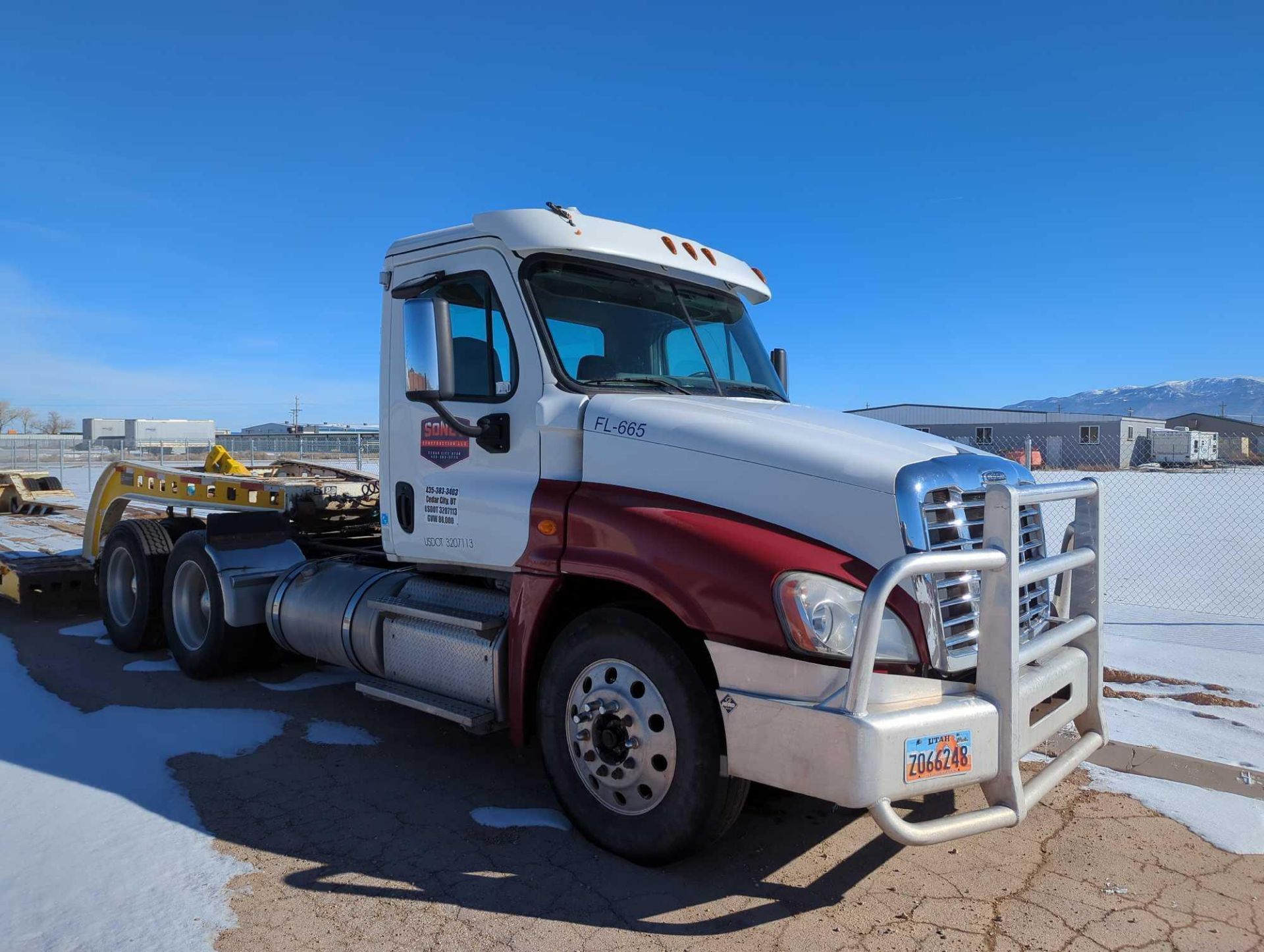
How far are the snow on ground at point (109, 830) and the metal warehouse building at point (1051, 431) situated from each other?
33306mm

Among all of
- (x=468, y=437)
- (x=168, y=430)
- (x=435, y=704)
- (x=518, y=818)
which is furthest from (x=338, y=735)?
(x=168, y=430)

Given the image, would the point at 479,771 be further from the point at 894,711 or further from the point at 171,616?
the point at 171,616

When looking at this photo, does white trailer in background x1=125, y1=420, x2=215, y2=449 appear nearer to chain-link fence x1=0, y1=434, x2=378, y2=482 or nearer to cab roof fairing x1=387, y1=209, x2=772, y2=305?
chain-link fence x1=0, y1=434, x2=378, y2=482

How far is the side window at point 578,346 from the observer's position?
13.2 ft

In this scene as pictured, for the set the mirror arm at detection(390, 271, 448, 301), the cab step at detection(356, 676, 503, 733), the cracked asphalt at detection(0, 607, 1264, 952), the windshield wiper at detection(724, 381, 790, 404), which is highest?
the mirror arm at detection(390, 271, 448, 301)

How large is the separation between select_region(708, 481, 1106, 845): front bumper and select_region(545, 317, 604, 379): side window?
5.02 feet

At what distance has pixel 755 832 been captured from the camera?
3.79m

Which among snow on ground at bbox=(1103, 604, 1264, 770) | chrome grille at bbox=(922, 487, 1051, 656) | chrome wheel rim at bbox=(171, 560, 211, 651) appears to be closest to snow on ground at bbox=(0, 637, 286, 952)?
chrome wheel rim at bbox=(171, 560, 211, 651)

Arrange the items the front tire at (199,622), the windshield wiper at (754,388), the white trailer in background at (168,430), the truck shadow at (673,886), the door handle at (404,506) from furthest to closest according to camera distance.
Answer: the white trailer in background at (168,430) → the front tire at (199,622) → the door handle at (404,506) → the windshield wiper at (754,388) → the truck shadow at (673,886)

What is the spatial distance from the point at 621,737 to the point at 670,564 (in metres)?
0.78

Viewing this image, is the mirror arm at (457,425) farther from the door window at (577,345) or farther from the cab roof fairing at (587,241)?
the cab roof fairing at (587,241)

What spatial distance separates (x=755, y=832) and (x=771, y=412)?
1871 millimetres

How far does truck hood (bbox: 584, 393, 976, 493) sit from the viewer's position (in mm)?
3189

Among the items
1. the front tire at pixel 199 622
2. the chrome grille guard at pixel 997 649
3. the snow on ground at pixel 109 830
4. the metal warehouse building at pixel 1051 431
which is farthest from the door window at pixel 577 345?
the metal warehouse building at pixel 1051 431
